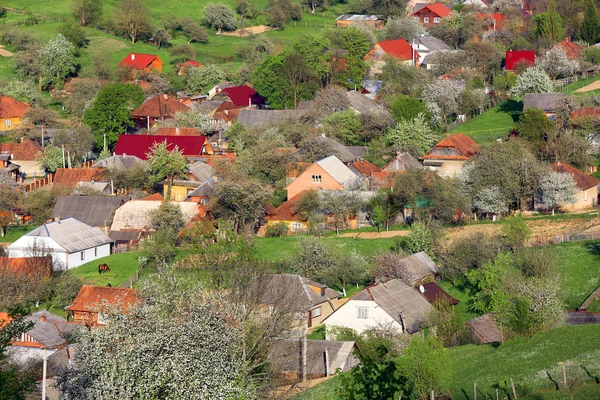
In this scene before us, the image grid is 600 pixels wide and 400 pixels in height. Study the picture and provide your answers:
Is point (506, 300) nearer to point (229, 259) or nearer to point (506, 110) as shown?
point (229, 259)

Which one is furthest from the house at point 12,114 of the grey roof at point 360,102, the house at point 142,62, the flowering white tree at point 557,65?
the flowering white tree at point 557,65

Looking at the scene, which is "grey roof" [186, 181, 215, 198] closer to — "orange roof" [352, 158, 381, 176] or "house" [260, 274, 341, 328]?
"orange roof" [352, 158, 381, 176]

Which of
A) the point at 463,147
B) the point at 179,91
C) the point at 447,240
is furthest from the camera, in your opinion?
the point at 179,91

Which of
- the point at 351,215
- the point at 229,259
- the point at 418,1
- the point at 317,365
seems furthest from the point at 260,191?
the point at 418,1

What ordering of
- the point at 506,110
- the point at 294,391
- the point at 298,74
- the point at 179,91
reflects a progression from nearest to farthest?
the point at 294,391, the point at 506,110, the point at 298,74, the point at 179,91

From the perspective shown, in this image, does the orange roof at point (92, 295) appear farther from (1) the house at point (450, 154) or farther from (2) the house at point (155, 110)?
(2) the house at point (155, 110)

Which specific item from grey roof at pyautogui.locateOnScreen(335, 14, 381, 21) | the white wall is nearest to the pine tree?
grey roof at pyautogui.locateOnScreen(335, 14, 381, 21)
